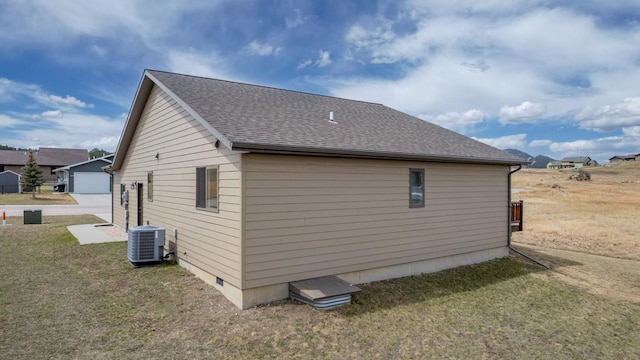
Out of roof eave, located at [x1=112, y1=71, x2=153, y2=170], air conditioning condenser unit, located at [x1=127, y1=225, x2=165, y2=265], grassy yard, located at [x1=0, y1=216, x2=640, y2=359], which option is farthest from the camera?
roof eave, located at [x1=112, y1=71, x2=153, y2=170]

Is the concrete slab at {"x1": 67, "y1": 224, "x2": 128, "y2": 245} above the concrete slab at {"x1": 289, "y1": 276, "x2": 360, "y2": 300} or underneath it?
underneath

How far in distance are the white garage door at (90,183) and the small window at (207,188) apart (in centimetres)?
3489

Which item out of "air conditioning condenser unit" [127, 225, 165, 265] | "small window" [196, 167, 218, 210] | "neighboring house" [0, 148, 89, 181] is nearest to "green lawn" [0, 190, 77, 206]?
"neighboring house" [0, 148, 89, 181]

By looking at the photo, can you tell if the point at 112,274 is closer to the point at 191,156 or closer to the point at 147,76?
the point at 191,156

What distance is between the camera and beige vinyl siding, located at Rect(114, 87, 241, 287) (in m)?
5.88

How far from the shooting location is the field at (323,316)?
448 cm

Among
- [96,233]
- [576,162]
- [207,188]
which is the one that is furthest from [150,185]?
[576,162]

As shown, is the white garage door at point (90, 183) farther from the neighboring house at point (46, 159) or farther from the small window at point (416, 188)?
the small window at point (416, 188)

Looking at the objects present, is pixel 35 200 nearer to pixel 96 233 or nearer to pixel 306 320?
pixel 96 233

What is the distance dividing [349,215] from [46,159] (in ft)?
187

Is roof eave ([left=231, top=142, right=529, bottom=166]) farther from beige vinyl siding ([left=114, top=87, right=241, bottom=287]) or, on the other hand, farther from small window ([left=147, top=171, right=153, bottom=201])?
small window ([left=147, top=171, right=153, bottom=201])

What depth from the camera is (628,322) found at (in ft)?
19.0

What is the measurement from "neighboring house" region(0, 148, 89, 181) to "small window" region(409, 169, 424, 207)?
2148 inches

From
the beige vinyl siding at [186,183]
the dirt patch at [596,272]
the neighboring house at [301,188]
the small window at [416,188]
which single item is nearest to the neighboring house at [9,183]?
the beige vinyl siding at [186,183]
